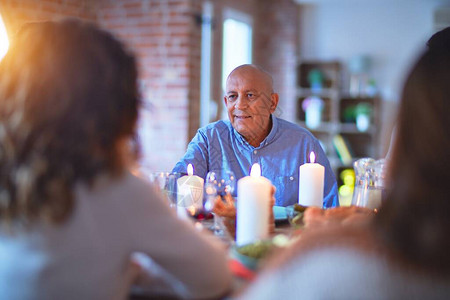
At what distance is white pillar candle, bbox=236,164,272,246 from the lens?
1.28 metres

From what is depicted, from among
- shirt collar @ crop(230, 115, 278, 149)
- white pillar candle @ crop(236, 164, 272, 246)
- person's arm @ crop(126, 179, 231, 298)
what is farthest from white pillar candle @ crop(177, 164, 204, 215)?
shirt collar @ crop(230, 115, 278, 149)

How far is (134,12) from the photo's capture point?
3879mm

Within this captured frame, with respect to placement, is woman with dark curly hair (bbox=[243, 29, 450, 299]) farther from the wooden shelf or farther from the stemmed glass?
the wooden shelf

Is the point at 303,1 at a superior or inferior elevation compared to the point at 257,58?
superior

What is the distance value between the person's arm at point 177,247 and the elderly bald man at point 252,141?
4.25ft

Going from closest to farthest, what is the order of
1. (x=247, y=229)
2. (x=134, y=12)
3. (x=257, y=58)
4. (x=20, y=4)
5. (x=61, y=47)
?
(x=61, y=47) → (x=247, y=229) → (x=20, y=4) → (x=134, y=12) → (x=257, y=58)

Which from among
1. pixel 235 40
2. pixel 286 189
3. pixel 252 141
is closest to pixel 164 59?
pixel 235 40

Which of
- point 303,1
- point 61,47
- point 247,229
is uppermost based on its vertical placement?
point 303,1

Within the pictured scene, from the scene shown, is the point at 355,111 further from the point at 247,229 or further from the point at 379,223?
the point at 379,223

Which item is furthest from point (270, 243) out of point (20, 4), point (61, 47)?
point (20, 4)

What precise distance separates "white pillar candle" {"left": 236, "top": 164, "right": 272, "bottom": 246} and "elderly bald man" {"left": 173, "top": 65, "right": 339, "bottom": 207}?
902 millimetres

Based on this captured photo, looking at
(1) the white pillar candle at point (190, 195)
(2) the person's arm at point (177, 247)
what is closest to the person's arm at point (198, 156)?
(1) the white pillar candle at point (190, 195)

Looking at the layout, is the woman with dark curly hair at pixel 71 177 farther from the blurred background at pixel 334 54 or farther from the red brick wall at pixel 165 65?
the blurred background at pixel 334 54

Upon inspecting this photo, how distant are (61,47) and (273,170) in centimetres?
152
